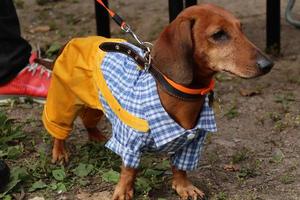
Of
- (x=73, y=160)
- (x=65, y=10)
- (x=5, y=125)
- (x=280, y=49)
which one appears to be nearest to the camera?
(x=73, y=160)

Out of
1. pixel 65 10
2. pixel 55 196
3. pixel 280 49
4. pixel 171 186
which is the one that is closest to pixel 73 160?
pixel 55 196

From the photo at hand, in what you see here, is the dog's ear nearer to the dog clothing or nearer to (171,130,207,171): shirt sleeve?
the dog clothing

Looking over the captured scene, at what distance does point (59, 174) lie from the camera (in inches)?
103

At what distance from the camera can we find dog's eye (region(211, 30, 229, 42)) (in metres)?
2.12

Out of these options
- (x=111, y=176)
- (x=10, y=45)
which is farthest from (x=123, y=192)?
(x=10, y=45)

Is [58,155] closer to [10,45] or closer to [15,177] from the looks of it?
[15,177]

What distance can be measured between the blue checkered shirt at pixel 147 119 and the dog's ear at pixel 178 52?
99 millimetres

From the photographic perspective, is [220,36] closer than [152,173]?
Yes

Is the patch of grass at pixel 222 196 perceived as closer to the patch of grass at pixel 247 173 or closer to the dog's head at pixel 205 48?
the patch of grass at pixel 247 173

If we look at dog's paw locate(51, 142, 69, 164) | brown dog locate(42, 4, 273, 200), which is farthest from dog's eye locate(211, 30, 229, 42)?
dog's paw locate(51, 142, 69, 164)

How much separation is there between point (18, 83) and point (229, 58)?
158 centimetres

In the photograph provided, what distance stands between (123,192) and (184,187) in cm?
23

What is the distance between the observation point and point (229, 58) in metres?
2.12

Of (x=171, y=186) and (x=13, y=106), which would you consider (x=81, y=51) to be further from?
(x=13, y=106)
